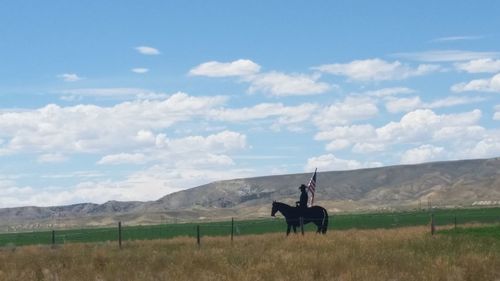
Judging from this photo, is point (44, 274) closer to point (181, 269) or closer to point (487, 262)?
point (181, 269)

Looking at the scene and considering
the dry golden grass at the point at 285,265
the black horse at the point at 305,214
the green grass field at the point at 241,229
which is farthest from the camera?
the green grass field at the point at 241,229

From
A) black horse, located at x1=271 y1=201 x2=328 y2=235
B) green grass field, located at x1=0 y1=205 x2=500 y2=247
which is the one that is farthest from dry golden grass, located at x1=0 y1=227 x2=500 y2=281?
green grass field, located at x1=0 y1=205 x2=500 y2=247

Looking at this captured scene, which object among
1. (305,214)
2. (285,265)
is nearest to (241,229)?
(305,214)

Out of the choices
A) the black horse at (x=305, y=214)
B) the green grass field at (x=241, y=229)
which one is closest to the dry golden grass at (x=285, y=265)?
the black horse at (x=305, y=214)

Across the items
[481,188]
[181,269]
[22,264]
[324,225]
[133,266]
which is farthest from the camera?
[481,188]

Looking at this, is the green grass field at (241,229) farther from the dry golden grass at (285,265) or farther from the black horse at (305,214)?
the dry golden grass at (285,265)

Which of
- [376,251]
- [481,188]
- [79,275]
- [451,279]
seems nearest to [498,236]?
[376,251]

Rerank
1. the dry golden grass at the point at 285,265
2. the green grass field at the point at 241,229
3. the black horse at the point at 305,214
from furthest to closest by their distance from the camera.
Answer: the green grass field at the point at 241,229 → the black horse at the point at 305,214 → the dry golden grass at the point at 285,265

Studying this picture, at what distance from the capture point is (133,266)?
21000 millimetres

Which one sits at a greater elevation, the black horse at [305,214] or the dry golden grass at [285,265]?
the black horse at [305,214]

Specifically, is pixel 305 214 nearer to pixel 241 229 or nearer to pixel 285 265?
pixel 285 265

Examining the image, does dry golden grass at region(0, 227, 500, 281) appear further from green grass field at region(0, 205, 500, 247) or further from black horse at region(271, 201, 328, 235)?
green grass field at region(0, 205, 500, 247)

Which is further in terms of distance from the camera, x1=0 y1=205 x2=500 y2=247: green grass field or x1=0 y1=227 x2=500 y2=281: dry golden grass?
x1=0 y1=205 x2=500 y2=247: green grass field

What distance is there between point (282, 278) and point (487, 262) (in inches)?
223
